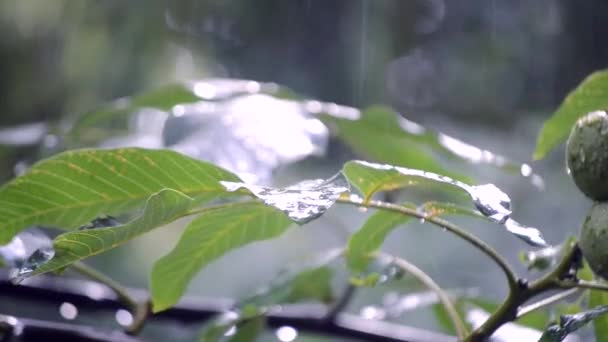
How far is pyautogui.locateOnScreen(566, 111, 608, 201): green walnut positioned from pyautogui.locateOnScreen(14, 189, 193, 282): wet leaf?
25cm

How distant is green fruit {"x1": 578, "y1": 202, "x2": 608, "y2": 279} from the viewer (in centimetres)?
52

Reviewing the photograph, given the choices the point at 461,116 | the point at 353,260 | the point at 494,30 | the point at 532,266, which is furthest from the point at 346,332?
the point at 494,30

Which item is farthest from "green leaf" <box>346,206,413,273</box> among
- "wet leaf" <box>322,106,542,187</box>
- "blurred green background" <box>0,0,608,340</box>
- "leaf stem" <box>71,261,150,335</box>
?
"blurred green background" <box>0,0,608,340</box>

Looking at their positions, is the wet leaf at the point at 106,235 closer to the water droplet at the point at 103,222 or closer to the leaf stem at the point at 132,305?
the water droplet at the point at 103,222

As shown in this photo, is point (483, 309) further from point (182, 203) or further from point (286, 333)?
point (182, 203)

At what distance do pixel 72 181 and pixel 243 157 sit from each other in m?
0.23

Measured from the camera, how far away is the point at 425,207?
23.3 inches

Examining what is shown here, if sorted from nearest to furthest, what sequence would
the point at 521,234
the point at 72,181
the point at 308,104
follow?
the point at 521,234 → the point at 72,181 → the point at 308,104

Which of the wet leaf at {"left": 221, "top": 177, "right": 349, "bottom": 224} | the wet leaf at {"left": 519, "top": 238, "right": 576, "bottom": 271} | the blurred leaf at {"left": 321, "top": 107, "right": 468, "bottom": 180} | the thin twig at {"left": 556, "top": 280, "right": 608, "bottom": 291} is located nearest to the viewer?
Answer: the wet leaf at {"left": 221, "top": 177, "right": 349, "bottom": 224}

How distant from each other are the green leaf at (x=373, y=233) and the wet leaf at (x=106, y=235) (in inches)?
7.1

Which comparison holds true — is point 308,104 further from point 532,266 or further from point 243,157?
point 532,266

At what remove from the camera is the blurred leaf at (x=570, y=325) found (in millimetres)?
527

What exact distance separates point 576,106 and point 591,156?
6.0 inches

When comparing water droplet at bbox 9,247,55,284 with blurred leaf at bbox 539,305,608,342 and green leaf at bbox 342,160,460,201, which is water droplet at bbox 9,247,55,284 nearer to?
green leaf at bbox 342,160,460,201
